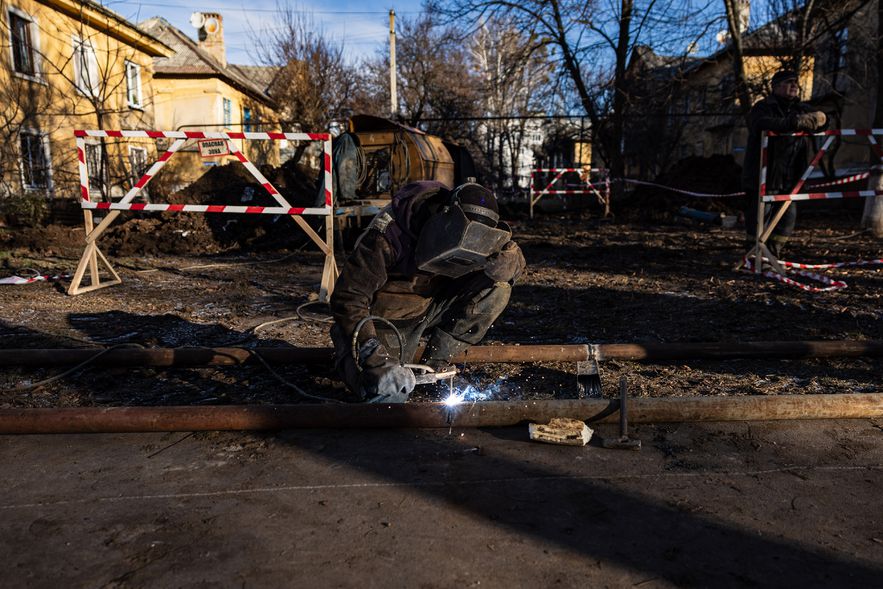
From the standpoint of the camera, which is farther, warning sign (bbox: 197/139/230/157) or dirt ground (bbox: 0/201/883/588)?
warning sign (bbox: 197/139/230/157)

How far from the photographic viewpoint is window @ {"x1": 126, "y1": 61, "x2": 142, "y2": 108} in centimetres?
2159

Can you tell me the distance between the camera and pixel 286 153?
34.7 metres

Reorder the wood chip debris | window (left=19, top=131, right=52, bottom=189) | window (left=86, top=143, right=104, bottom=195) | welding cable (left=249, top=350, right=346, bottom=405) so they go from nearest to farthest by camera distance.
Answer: the wood chip debris, welding cable (left=249, top=350, right=346, bottom=405), window (left=19, top=131, right=52, bottom=189), window (left=86, top=143, right=104, bottom=195)

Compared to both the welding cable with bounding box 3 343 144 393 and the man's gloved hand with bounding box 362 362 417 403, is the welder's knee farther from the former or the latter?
the welding cable with bounding box 3 343 144 393

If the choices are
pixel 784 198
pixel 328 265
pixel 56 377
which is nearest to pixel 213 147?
pixel 328 265

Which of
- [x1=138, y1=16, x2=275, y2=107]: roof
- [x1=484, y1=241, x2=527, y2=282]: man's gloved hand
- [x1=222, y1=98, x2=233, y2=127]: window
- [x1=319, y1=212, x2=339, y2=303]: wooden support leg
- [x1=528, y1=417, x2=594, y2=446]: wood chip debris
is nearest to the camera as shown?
[x1=528, y1=417, x2=594, y2=446]: wood chip debris

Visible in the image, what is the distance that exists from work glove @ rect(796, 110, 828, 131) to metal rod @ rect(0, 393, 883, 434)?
196 inches

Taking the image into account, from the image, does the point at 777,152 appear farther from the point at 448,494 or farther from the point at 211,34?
the point at 211,34

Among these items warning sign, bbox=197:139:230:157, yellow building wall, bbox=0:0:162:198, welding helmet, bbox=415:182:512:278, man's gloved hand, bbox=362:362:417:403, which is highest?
yellow building wall, bbox=0:0:162:198

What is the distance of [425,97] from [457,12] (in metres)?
9.82

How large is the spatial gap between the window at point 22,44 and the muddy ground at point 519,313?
7.47 meters

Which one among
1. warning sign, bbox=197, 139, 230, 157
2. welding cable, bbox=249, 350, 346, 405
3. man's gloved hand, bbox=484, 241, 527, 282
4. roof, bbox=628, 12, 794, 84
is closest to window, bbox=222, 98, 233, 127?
roof, bbox=628, 12, 794, 84

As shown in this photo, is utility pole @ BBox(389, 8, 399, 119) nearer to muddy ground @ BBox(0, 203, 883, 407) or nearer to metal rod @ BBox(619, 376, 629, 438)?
muddy ground @ BBox(0, 203, 883, 407)

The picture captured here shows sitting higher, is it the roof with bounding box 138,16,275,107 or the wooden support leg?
the roof with bounding box 138,16,275,107
